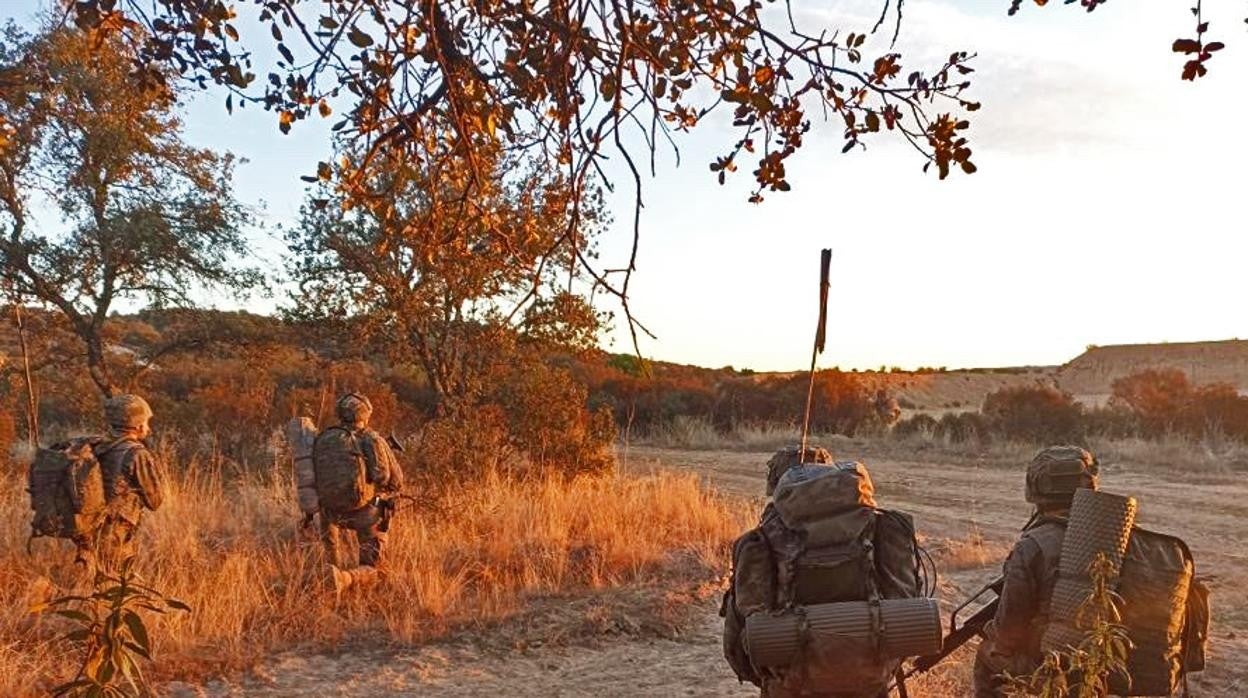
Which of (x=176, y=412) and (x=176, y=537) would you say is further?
(x=176, y=412)

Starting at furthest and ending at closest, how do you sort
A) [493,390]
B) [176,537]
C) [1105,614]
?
[493,390], [176,537], [1105,614]

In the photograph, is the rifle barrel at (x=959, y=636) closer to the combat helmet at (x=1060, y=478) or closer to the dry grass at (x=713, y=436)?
the combat helmet at (x=1060, y=478)

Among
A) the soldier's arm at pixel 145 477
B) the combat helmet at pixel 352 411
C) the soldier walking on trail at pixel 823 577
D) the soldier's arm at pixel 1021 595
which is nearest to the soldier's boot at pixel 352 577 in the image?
the combat helmet at pixel 352 411

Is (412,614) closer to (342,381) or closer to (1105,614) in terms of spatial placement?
(1105,614)

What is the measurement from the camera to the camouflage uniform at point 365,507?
7.01 meters

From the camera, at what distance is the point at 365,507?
7020 mm

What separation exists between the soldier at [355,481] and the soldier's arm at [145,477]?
112 cm

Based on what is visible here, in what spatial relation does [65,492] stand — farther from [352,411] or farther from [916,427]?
[916,427]

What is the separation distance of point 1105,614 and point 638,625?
3953 mm

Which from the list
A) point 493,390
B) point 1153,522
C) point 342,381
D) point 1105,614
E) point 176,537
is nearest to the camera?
point 1105,614

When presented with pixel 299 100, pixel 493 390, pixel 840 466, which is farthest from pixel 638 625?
pixel 493 390

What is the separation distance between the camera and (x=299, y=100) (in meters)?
3.06

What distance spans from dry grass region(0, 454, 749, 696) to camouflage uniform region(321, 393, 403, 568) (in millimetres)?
162

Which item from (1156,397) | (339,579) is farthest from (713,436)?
(339,579)
